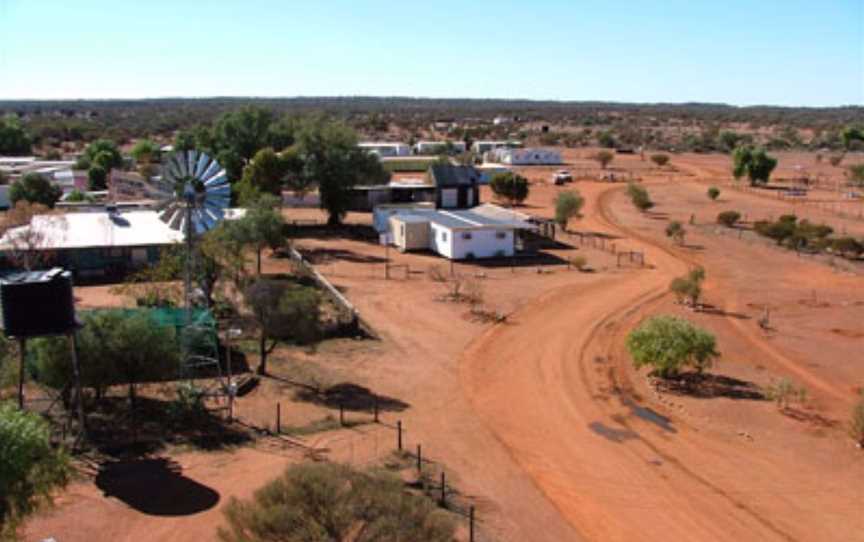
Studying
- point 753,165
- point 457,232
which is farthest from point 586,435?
point 753,165

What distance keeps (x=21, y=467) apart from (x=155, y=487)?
5.59 metres

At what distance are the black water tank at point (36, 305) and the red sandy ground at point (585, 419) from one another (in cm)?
395

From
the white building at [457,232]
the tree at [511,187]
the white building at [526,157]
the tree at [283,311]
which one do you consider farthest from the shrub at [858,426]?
the white building at [526,157]

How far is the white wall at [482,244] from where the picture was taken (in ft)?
155

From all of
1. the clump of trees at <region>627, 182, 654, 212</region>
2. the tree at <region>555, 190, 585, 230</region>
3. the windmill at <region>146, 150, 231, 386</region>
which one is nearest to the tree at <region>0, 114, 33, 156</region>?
the tree at <region>555, 190, 585, 230</region>

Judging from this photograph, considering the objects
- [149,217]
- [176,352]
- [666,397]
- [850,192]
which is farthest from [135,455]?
[850,192]

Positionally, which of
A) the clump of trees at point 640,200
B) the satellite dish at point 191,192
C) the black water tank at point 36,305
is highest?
the satellite dish at point 191,192

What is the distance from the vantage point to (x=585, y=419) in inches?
951

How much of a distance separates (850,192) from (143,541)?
79.9 m

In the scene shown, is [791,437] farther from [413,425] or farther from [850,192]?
[850,192]

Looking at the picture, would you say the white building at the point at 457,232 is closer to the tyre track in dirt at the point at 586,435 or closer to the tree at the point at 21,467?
the tyre track in dirt at the point at 586,435

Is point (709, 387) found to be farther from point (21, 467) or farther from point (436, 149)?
point (436, 149)

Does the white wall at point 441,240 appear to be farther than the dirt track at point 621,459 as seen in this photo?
Yes

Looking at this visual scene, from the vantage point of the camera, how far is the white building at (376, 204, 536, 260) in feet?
156
